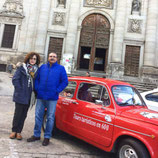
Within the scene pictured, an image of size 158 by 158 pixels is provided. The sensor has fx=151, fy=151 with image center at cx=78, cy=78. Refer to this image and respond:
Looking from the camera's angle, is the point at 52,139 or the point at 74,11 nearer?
the point at 52,139

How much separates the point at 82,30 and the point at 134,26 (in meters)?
6.18

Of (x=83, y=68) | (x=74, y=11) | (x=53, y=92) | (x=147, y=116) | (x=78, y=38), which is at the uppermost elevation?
(x=74, y=11)

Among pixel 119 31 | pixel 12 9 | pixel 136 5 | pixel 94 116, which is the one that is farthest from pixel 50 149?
pixel 136 5

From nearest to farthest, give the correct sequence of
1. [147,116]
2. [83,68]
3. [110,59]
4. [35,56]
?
[147,116], [35,56], [110,59], [83,68]

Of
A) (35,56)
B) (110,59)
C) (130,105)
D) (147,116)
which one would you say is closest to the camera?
(147,116)

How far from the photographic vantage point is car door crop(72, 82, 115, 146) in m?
3.21

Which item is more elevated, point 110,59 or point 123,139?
point 110,59

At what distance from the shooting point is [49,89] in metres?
3.82

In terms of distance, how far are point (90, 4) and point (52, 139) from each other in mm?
18133

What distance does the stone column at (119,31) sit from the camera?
17.2 metres

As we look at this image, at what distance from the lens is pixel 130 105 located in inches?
135

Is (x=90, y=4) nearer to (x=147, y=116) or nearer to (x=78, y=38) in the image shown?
(x=78, y=38)

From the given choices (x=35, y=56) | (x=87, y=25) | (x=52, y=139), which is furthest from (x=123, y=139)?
(x=87, y=25)

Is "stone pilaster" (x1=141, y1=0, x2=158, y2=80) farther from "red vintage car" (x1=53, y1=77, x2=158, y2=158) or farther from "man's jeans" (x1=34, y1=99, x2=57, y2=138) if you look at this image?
"man's jeans" (x1=34, y1=99, x2=57, y2=138)
